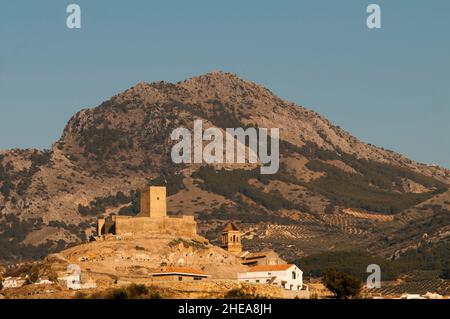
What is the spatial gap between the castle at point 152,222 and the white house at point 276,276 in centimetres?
1972

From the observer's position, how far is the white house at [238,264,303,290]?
6599 inches

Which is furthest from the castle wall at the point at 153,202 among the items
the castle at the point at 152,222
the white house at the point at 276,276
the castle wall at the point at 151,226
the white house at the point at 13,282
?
the white house at the point at 13,282

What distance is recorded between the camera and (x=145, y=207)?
193m

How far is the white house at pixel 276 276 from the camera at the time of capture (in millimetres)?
167625

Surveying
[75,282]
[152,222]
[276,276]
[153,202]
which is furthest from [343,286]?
[153,202]

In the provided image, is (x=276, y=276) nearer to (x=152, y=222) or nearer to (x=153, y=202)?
(x=152, y=222)

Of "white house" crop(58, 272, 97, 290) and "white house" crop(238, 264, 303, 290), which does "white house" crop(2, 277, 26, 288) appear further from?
"white house" crop(238, 264, 303, 290)

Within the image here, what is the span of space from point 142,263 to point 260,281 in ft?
56.0

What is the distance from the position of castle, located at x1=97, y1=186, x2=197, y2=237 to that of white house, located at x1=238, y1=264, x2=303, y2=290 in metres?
19.7

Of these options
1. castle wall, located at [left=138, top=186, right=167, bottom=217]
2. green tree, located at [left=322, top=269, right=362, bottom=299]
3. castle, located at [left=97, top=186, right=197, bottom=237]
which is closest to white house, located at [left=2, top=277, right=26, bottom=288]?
castle, located at [left=97, top=186, right=197, bottom=237]

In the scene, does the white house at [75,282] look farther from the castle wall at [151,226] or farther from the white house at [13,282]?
the castle wall at [151,226]

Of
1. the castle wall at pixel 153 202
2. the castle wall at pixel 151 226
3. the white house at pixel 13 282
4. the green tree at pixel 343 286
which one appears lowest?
the green tree at pixel 343 286

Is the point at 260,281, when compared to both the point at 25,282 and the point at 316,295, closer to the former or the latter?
the point at 316,295
